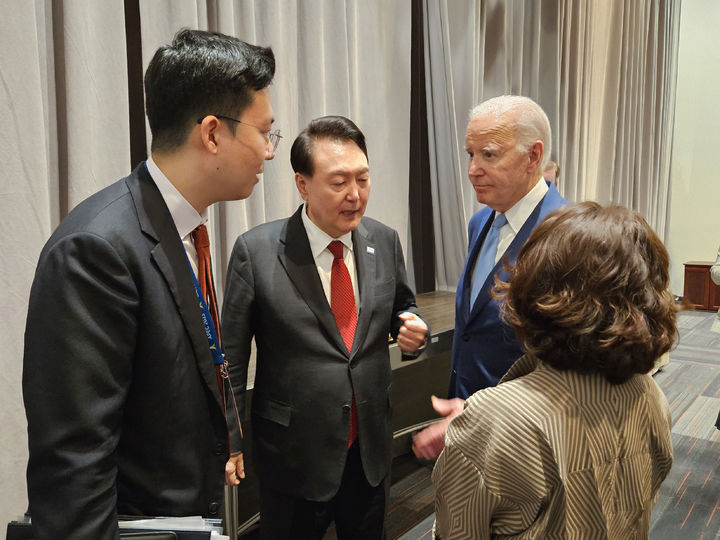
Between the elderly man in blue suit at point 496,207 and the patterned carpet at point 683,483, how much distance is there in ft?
3.92

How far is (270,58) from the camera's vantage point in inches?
46.1

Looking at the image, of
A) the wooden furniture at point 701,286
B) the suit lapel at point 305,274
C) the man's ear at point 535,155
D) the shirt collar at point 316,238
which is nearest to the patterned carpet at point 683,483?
the suit lapel at point 305,274

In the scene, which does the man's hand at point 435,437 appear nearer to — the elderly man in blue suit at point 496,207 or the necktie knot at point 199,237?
the elderly man in blue suit at point 496,207

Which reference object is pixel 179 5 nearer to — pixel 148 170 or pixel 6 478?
pixel 148 170

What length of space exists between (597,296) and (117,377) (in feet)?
2.54

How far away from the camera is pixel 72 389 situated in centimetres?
88

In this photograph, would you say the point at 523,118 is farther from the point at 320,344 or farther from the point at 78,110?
the point at 78,110

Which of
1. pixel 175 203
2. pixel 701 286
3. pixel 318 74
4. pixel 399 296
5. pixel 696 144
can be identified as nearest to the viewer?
pixel 175 203

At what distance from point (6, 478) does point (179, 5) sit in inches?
69.2

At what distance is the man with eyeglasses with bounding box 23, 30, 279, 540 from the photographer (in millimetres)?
882

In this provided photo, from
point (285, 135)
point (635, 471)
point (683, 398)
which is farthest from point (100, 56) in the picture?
point (683, 398)

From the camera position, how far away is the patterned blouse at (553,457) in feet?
3.16

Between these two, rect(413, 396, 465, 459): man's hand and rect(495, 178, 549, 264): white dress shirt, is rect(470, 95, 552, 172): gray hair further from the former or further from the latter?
rect(413, 396, 465, 459): man's hand

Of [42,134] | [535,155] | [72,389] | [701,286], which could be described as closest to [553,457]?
[72,389]
